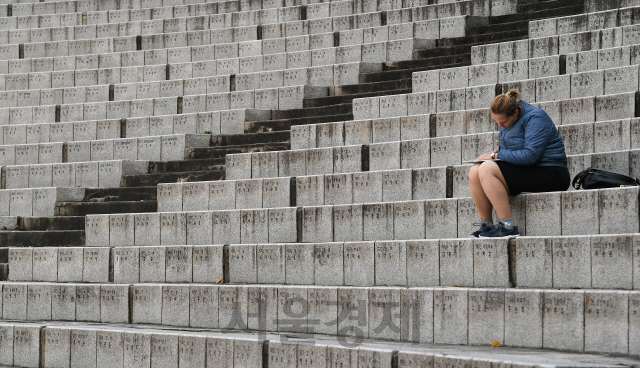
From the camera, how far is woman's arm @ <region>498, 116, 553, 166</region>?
521cm

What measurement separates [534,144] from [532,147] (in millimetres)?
26

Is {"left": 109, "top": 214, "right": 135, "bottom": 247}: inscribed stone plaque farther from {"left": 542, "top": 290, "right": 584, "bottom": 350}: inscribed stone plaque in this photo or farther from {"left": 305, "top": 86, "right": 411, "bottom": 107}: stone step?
{"left": 542, "top": 290, "right": 584, "bottom": 350}: inscribed stone plaque

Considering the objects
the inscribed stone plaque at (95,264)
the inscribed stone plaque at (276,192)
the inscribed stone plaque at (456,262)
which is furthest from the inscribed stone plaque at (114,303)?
the inscribed stone plaque at (456,262)

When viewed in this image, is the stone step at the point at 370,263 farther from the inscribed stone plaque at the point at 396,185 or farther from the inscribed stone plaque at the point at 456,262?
the inscribed stone plaque at the point at 396,185

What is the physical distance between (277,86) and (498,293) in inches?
213

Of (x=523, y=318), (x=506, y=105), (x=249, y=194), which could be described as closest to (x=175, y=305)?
(x=249, y=194)

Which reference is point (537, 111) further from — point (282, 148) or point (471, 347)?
point (282, 148)

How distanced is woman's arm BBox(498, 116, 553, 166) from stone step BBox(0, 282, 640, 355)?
104cm

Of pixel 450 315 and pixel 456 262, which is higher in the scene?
pixel 456 262

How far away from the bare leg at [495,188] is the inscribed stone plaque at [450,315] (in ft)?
2.18

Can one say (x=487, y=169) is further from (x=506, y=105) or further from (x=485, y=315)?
(x=485, y=315)

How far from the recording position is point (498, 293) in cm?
→ 466

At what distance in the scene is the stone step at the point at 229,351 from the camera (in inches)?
162

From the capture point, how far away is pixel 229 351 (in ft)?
17.0
